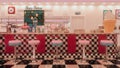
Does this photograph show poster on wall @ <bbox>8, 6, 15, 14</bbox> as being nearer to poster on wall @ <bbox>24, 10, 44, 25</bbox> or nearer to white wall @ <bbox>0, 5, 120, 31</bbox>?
white wall @ <bbox>0, 5, 120, 31</bbox>

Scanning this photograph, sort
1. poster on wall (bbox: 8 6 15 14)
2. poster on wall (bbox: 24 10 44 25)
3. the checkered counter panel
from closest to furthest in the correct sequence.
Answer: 1. the checkered counter panel
2. poster on wall (bbox: 24 10 44 25)
3. poster on wall (bbox: 8 6 15 14)

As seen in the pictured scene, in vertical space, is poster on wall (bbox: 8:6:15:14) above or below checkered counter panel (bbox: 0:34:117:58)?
above

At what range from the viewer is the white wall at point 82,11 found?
9820 mm

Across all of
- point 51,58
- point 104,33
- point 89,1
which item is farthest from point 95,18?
point 51,58

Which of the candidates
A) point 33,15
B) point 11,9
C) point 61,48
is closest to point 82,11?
point 33,15

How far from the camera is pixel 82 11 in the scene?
32.7ft

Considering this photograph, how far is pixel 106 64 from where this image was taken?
5.14 meters

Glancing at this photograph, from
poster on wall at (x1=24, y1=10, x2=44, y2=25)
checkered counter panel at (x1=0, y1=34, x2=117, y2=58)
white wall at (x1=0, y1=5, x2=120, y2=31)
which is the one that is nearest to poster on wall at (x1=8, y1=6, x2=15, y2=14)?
white wall at (x1=0, y1=5, x2=120, y2=31)

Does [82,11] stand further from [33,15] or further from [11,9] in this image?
[11,9]

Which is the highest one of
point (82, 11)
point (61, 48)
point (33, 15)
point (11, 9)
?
point (11, 9)

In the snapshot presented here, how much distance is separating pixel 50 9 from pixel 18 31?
391 centimetres

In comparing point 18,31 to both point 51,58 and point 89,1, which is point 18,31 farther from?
point 89,1

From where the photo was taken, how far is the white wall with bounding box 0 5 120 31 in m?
9.82

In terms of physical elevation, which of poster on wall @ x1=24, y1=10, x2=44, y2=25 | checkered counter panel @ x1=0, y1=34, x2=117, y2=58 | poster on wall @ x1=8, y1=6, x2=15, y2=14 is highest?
poster on wall @ x1=8, y1=6, x2=15, y2=14
